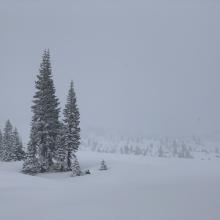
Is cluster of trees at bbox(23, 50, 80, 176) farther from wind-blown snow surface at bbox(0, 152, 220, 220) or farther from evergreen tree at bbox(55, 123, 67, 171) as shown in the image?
wind-blown snow surface at bbox(0, 152, 220, 220)

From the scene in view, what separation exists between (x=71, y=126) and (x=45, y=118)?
11.4ft

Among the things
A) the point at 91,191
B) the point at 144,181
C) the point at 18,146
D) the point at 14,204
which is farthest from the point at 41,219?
the point at 18,146

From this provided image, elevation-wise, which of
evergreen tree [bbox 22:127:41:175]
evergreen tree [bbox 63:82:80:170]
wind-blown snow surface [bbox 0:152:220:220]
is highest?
evergreen tree [bbox 63:82:80:170]

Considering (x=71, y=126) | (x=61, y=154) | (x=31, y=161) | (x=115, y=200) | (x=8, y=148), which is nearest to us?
(x=115, y=200)

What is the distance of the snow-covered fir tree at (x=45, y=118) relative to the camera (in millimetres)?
41688

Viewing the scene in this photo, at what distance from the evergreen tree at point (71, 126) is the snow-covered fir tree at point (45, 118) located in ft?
5.15

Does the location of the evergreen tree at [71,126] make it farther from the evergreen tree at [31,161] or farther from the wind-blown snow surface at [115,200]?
the wind-blown snow surface at [115,200]

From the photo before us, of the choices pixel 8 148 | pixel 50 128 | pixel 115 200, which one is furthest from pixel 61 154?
pixel 115 200

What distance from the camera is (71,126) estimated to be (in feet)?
141

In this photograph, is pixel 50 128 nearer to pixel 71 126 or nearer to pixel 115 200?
pixel 71 126

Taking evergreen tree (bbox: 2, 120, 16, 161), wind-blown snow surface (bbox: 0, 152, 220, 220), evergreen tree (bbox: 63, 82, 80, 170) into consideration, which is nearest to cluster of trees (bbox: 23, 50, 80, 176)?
evergreen tree (bbox: 63, 82, 80, 170)

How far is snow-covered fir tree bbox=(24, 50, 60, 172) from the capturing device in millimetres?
41688

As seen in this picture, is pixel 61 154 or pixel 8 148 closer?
pixel 61 154

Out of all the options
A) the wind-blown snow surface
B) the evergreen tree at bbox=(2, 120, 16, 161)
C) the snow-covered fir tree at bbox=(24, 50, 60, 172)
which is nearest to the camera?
the wind-blown snow surface
